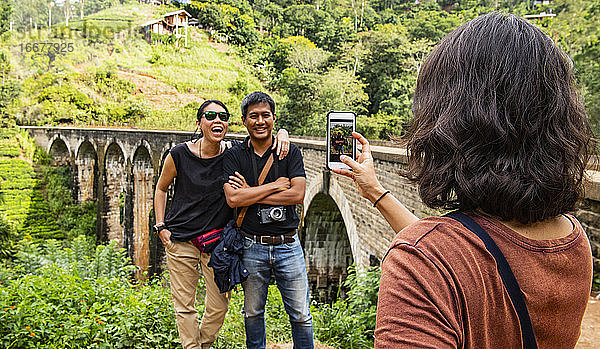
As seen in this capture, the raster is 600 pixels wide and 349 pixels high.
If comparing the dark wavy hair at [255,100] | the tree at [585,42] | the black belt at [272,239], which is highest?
the tree at [585,42]

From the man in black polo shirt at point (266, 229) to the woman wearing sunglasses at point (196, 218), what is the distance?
8.5 inches

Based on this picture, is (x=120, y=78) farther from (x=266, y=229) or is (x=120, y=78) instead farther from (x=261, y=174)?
(x=266, y=229)

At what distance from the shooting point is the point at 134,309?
12.5 feet

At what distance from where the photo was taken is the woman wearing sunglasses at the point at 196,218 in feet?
9.54

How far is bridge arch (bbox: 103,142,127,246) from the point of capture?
71.7 ft

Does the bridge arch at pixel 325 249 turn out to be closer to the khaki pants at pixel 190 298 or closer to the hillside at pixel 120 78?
the khaki pants at pixel 190 298

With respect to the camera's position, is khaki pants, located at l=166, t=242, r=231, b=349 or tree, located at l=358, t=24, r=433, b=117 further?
tree, located at l=358, t=24, r=433, b=117

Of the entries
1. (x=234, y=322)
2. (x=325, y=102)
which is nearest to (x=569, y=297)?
(x=234, y=322)

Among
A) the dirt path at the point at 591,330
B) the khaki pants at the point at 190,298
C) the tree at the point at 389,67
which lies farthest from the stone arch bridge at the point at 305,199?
the tree at the point at 389,67

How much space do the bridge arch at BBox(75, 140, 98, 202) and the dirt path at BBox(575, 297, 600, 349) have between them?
77.1 feet

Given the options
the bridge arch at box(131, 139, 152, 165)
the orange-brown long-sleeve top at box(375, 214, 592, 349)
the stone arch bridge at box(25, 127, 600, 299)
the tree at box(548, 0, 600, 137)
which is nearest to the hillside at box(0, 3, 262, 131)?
the stone arch bridge at box(25, 127, 600, 299)

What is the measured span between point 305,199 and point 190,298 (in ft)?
26.0

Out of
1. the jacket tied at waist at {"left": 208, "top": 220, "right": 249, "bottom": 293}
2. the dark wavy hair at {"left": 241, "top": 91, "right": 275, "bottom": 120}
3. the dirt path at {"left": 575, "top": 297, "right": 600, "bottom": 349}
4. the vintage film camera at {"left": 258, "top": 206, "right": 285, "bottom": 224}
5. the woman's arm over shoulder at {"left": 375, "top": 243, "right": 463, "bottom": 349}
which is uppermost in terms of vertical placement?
the dark wavy hair at {"left": 241, "top": 91, "right": 275, "bottom": 120}

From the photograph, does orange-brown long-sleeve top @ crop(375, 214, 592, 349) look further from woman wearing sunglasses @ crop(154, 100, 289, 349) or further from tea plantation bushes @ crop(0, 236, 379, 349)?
tea plantation bushes @ crop(0, 236, 379, 349)
